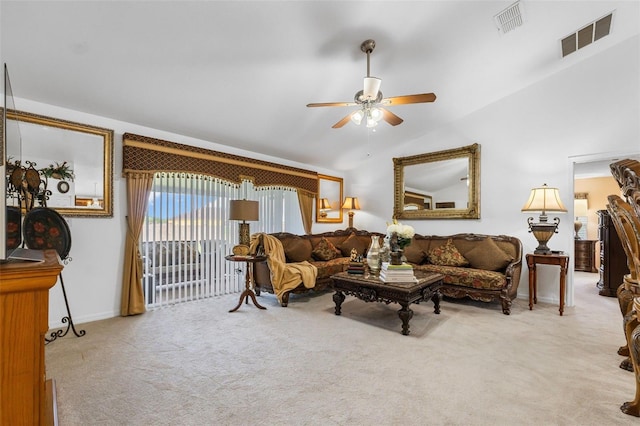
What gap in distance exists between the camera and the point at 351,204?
6289mm

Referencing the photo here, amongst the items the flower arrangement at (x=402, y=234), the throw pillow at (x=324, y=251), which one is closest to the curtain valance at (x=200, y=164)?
the throw pillow at (x=324, y=251)

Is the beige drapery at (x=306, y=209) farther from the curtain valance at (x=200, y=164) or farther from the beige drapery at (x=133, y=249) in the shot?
the beige drapery at (x=133, y=249)

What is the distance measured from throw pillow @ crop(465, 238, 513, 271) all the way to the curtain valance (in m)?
3.19

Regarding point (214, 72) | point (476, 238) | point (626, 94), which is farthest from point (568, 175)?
point (214, 72)

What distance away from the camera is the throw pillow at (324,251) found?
5125 millimetres

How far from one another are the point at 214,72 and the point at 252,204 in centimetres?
159

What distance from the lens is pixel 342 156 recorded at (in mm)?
5996

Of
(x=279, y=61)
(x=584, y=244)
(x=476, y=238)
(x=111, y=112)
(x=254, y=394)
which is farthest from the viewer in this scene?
(x=584, y=244)

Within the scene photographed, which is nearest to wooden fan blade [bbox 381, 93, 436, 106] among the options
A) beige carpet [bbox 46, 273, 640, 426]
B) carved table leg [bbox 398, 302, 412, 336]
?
carved table leg [bbox 398, 302, 412, 336]

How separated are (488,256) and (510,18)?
297 centimetres

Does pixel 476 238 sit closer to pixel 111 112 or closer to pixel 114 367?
pixel 114 367

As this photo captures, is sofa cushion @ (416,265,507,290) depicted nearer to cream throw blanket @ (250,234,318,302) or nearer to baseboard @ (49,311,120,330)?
cream throw blanket @ (250,234,318,302)

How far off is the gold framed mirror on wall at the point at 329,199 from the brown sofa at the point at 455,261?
2.48 feet

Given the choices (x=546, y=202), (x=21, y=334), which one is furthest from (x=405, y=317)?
(x=21, y=334)
